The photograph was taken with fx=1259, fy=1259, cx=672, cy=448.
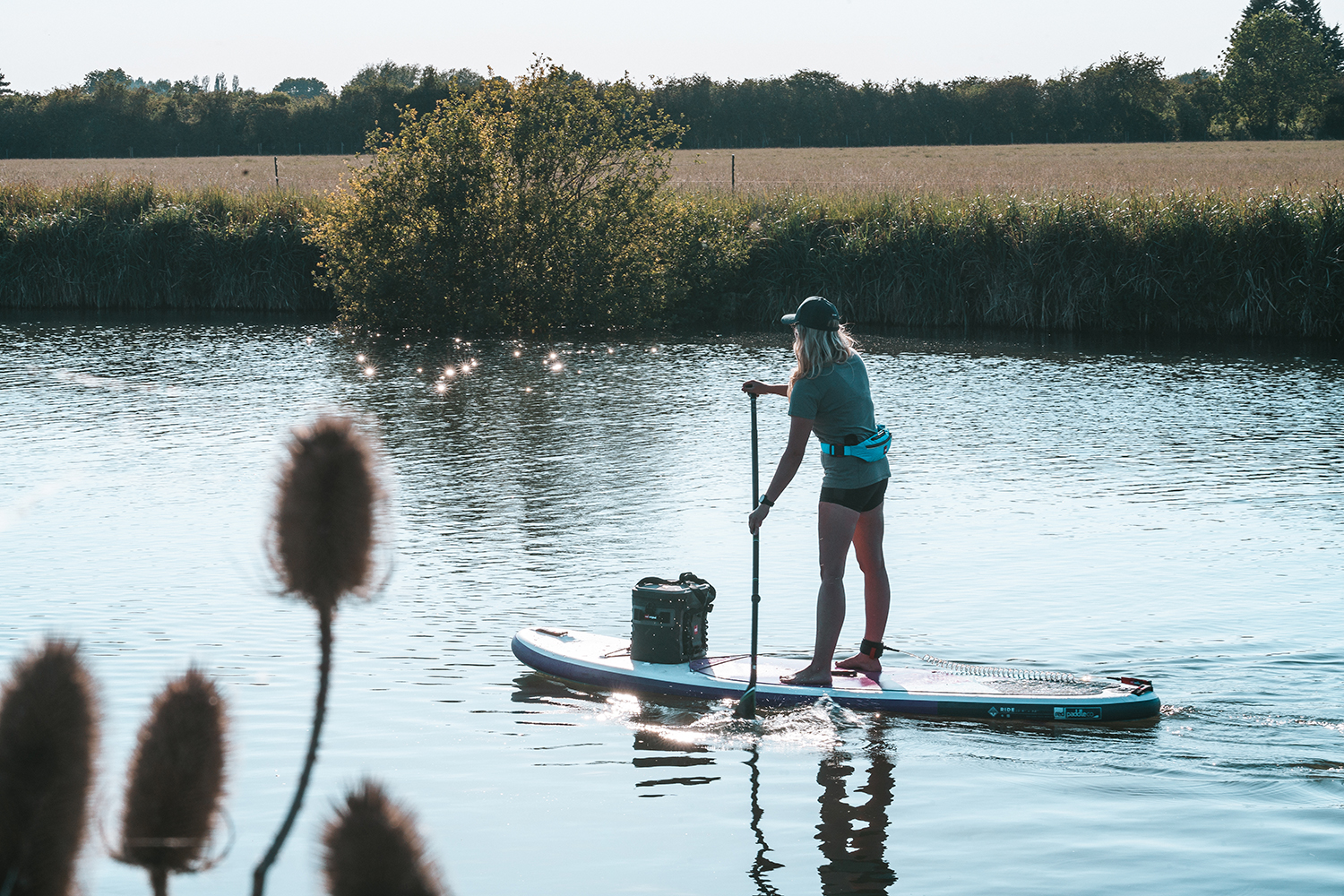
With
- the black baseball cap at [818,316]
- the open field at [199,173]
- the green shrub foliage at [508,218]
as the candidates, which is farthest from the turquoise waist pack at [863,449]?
the open field at [199,173]

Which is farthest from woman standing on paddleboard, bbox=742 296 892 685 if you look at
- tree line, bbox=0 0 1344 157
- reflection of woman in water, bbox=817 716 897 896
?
tree line, bbox=0 0 1344 157

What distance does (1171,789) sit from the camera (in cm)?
557

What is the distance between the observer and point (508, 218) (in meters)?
22.9

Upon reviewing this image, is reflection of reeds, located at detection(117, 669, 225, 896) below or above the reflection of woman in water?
above

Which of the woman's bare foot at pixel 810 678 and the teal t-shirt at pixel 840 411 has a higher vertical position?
the teal t-shirt at pixel 840 411

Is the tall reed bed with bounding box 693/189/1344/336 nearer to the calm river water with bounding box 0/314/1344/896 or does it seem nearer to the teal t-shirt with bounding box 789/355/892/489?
the calm river water with bounding box 0/314/1344/896

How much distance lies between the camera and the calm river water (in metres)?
4.97

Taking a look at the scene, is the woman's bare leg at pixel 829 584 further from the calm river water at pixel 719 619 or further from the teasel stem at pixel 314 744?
the teasel stem at pixel 314 744

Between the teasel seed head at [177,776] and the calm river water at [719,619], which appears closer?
the teasel seed head at [177,776]

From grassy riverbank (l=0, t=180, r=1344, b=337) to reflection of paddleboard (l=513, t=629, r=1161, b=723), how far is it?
692 inches

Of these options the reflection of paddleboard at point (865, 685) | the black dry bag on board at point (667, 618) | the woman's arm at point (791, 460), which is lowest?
the reflection of paddleboard at point (865, 685)

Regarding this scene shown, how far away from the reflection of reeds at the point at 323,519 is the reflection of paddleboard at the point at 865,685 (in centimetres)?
573

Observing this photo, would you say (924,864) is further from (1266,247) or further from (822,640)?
(1266,247)

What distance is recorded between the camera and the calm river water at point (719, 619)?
4973mm
